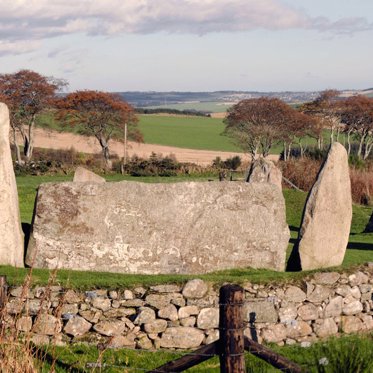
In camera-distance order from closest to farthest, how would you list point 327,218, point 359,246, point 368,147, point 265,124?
point 327,218 < point 359,246 < point 265,124 < point 368,147

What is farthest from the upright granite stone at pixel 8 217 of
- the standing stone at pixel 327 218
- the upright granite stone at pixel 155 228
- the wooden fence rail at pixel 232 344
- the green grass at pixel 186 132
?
the green grass at pixel 186 132

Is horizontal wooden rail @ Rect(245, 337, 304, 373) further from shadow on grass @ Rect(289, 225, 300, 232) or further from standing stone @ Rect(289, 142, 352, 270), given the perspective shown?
shadow on grass @ Rect(289, 225, 300, 232)

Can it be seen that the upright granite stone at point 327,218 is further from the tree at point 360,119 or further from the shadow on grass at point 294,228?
the tree at point 360,119

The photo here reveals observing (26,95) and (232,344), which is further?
(26,95)

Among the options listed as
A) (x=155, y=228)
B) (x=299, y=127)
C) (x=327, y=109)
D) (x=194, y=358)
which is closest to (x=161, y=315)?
(x=155, y=228)

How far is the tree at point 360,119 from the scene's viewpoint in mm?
75812

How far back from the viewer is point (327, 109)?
80.0m

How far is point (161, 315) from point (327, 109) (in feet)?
225

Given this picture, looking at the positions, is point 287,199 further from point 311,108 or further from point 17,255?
point 311,108

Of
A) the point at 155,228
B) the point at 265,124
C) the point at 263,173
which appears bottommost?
the point at 265,124

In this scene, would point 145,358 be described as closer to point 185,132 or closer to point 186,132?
point 185,132

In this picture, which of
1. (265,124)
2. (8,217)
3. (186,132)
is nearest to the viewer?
(8,217)

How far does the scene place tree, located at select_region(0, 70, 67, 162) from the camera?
63156mm

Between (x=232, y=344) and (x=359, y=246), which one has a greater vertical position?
(x=232, y=344)
